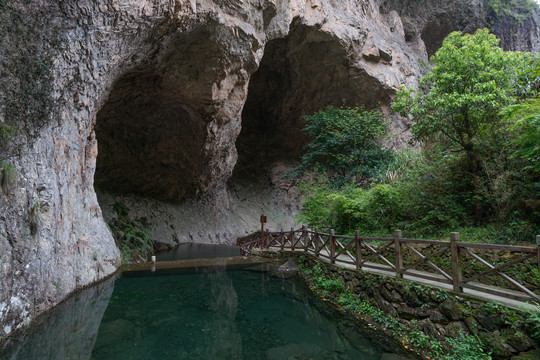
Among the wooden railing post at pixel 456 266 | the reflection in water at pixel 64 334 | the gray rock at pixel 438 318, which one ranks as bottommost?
the reflection in water at pixel 64 334

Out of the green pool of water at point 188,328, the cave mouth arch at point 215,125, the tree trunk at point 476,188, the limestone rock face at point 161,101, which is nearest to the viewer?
the green pool of water at point 188,328

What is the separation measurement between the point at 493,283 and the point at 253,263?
336 inches

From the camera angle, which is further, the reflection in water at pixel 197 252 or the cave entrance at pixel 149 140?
the reflection in water at pixel 197 252

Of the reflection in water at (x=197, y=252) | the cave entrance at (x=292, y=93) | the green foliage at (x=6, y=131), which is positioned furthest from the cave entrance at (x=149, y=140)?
the green foliage at (x=6, y=131)

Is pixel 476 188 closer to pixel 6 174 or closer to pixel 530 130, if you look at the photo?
pixel 530 130

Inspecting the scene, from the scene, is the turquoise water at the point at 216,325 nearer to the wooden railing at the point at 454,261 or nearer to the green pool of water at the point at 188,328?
the green pool of water at the point at 188,328

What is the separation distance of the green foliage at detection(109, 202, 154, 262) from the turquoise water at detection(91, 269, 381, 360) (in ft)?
17.5

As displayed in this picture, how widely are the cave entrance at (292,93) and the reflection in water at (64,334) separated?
49.0 feet

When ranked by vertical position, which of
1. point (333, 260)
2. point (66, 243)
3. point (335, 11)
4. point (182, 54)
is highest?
point (335, 11)

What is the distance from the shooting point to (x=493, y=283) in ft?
16.5

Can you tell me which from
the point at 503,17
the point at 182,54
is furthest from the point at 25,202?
the point at 503,17

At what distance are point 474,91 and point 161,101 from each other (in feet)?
41.1

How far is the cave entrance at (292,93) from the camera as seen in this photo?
1723 cm

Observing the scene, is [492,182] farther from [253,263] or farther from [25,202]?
[25,202]
